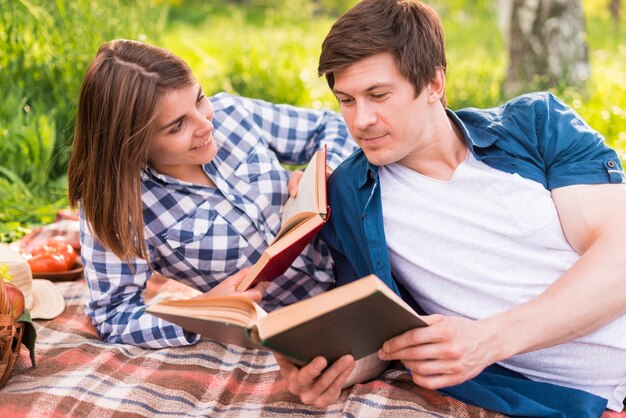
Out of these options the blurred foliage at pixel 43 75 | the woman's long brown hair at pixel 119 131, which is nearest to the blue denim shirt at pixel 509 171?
the woman's long brown hair at pixel 119 131

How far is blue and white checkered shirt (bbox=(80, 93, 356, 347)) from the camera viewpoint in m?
3.24

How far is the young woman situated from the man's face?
2.17 ft

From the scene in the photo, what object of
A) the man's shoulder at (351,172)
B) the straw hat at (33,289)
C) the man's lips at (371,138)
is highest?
the man's lips at (371,138)

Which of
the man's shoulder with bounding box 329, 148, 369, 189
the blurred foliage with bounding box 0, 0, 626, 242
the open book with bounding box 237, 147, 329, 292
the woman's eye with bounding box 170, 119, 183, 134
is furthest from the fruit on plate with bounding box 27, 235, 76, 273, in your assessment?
the man's shoulder with bounding box 329, 148, 369, 189

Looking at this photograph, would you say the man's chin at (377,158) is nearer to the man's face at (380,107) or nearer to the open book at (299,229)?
the man's face at (380,107)

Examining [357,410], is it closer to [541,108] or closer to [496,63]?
[541,108]

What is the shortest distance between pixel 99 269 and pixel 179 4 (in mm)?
17271

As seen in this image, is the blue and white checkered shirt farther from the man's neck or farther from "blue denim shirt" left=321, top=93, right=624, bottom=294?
the man's neck

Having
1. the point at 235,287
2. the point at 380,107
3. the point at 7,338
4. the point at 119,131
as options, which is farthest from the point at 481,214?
the point at 7,338

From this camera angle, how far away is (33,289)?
3.74 metres

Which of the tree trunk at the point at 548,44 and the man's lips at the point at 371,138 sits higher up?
the tree trunk at the point at 548,44

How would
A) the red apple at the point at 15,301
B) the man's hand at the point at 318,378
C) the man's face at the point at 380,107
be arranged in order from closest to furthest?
the man's hand at the point at 318,378, the man's face at the point at 380,107, the red apple at the point at 15,301

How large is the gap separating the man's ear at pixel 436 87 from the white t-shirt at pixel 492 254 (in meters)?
0.27

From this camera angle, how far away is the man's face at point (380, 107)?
8.93 feet
